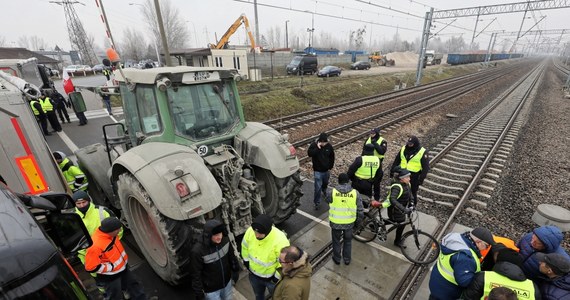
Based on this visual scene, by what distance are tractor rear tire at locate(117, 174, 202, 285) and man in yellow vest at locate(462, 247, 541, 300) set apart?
3062 millimetres

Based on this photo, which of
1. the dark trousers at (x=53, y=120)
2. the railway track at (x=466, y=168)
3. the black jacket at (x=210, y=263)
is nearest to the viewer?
the black jacket at (x=210, y=263)

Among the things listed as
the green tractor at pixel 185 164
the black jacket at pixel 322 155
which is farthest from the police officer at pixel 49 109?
the black jacket at pixel 322 155

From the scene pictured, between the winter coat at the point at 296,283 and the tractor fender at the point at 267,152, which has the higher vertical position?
the tractor fender at the point at 267,152

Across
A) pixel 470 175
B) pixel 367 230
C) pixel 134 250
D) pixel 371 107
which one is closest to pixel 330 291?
pixel 367 230

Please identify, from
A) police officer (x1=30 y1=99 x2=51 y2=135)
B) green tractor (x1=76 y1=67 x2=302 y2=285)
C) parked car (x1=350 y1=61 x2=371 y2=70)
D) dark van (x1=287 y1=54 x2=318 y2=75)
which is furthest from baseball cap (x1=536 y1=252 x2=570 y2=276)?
parked car (x1=350 y1=61 x2=371 y2=70)

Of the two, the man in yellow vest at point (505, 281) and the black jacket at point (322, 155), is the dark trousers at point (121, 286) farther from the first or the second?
the man in yellow vest at point (505, 281)

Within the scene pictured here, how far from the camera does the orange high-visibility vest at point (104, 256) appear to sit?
3.09 m

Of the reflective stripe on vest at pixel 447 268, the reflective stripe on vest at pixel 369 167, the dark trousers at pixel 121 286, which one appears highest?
the reflective stripe on vest at pixel 369 167

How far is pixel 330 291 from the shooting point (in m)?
3.97

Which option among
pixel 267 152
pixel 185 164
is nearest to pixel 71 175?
pixel 185 164

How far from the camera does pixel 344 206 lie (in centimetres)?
416

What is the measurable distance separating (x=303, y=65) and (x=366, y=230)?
2657 cm

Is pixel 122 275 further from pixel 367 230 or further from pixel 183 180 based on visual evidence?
pixel 367 230

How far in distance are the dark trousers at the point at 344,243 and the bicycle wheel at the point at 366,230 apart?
2.30 ft
